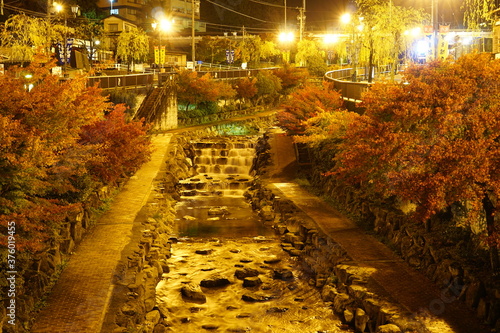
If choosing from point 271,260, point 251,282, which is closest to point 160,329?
point 251,282

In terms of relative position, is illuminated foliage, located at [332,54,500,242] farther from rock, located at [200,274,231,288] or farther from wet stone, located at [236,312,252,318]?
rock, located at [200,274,231,288]

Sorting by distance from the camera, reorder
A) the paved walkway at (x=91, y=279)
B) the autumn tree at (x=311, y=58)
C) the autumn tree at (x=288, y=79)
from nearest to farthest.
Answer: the paved walkway at (x=91, y=279) < the autumn tree at (x=288, y=79) < the autumn tree at (x=311, y=58)

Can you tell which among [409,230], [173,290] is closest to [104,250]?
[173,290]

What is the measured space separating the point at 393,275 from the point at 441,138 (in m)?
3.72

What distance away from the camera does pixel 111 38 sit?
238ft

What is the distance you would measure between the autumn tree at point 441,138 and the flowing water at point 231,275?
412 centimetres

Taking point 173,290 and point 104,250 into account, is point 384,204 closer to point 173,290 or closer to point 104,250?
point 173,290

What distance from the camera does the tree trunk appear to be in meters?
12.4

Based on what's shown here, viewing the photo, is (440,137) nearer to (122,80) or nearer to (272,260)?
(272,260)

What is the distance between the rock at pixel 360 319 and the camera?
13250 millimetres

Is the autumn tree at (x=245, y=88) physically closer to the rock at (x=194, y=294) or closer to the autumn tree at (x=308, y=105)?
the autumn tree at (x=308, y=105)

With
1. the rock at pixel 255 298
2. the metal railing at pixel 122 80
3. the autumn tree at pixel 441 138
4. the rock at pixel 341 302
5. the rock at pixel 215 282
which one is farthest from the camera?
the metal railing at pixel 122 80

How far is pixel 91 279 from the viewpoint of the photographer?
1358 centimetres

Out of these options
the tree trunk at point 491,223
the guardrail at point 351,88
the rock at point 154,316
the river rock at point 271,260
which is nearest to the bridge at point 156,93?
the guardrail at point 351,88
